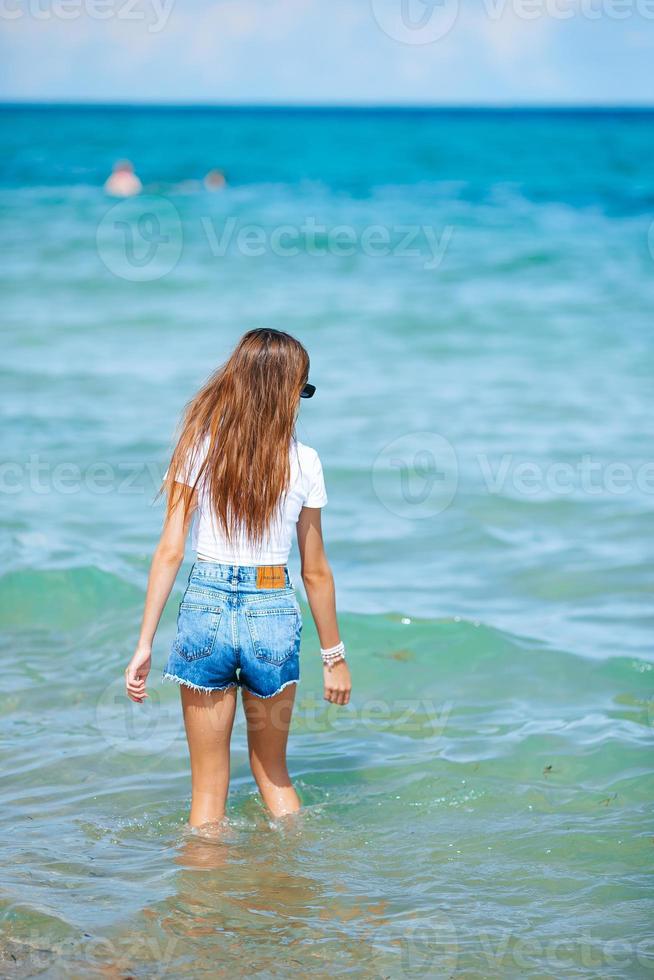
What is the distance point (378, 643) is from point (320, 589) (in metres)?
2.31

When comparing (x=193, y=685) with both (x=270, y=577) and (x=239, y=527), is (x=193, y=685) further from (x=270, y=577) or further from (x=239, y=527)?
(x=239, y=527)

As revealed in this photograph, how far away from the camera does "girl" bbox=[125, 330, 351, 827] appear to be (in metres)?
3.60

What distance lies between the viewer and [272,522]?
3.65 m

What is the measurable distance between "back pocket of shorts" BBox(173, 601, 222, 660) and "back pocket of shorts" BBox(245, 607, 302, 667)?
112 mm

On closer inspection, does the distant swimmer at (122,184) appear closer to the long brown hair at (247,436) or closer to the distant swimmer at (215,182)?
the distant swimmer at (215,182)

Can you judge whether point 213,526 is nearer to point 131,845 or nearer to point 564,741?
→ point 131,845

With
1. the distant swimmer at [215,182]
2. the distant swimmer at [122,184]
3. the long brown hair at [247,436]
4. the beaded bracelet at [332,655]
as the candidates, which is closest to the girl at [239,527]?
the long brown hair at [247,436]

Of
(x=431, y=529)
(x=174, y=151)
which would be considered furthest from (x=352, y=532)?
(x=174, y=151)

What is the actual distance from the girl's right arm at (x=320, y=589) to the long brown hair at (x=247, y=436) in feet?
0.52

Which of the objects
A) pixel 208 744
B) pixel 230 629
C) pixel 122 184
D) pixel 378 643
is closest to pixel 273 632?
pixel 230 629

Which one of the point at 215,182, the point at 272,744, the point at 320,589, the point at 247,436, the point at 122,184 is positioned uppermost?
the point at 215,182

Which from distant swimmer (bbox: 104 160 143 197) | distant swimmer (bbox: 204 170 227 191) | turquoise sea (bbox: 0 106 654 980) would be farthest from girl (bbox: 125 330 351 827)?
distant swimmer (bbox: 204 170 227 191)

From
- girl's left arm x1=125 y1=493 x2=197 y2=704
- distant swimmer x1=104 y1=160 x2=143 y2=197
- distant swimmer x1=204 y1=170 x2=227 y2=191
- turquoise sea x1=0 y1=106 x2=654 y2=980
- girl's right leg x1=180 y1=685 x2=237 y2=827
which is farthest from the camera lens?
distant swimmer x1=204 y1=170 x2=227 y2=191

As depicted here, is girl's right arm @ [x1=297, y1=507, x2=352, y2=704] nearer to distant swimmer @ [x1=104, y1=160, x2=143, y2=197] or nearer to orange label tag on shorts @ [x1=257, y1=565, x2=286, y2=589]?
orange label tag on shorts @ [x1=257, y1=565, x2=286, y2=589]
